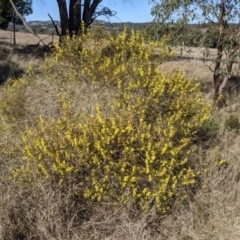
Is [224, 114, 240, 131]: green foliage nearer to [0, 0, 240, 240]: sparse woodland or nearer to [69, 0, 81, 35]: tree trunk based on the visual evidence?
[0, 0, 240, 240]: sparse woodland

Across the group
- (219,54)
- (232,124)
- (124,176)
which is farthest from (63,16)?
(124,176)

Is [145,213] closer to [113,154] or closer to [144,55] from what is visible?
[113,154]

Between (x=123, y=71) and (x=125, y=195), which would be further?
(x=123, y=71)

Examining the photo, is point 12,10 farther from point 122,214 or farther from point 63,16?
point 122,214

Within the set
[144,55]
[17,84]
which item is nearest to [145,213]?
[144,55]

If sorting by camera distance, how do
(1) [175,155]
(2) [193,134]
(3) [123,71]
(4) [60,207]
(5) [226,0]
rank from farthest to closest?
(5) [226,0]
(3) [123,71]
(2) [193,134]
(1) [175,155]
(4) [60,207]

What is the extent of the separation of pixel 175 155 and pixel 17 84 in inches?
126

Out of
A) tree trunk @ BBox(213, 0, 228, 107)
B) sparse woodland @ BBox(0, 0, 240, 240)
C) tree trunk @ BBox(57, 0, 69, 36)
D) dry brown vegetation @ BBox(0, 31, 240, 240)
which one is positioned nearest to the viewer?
dry brown vegetation @ BBox(0, 31, 240, 240)

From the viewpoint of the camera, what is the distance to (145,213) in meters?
4.34

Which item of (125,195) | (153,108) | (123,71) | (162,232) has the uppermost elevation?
(123,71)

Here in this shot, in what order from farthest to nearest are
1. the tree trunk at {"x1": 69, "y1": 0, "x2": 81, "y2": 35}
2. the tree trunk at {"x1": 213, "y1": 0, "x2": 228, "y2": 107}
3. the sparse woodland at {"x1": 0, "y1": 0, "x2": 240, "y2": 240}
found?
the tree trunk at {"x1": 69, "y1": 0, "x2": 81, "y2": 35}
the tree trunk at {"x1": 213, "y1": 0, "x2": 228, "y2": 107}
the sparse woodland at {"x1": 0, "y1": 0, "x2": 240, "y2": 240}

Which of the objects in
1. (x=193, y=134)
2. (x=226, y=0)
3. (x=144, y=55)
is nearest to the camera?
(x=193, y=134)

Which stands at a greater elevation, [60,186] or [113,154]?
[113,154]

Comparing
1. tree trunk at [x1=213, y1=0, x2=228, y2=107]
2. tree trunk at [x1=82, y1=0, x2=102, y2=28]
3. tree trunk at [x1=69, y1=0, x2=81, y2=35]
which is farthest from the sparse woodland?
tree trunk at [x1=82, y1=0, x2=102, y2=28]
